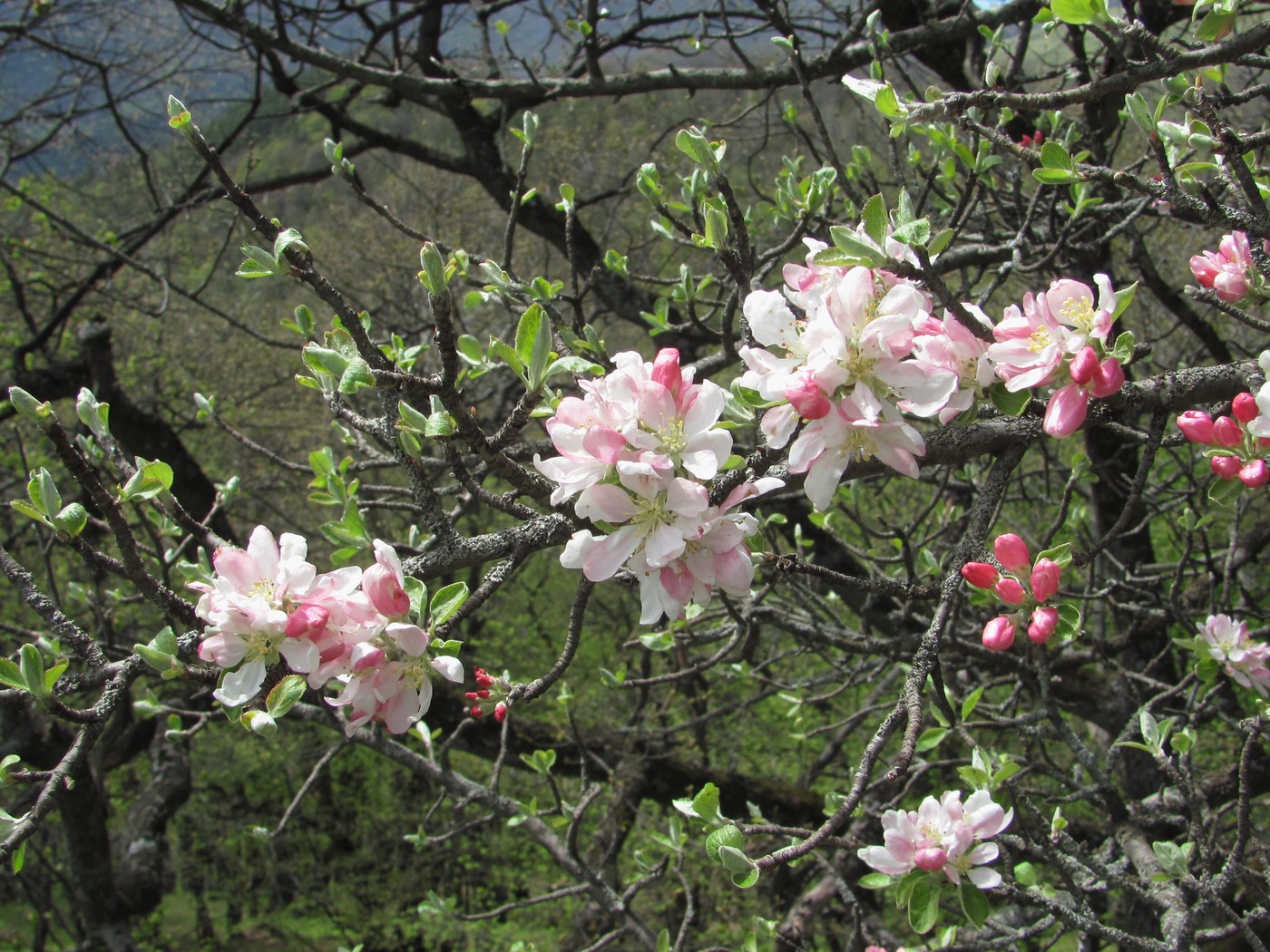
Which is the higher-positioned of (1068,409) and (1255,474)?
(1068,409)

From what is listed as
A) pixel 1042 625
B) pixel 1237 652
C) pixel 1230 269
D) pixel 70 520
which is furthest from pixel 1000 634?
pixel 1237 652

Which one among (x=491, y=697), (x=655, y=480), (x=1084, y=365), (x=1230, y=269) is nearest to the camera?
(x=655, y=480)

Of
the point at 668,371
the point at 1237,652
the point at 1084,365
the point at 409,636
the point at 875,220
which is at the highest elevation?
the point at 875,220

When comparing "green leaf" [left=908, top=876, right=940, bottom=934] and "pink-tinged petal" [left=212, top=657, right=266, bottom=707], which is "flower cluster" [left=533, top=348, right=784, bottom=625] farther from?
"green leaf" [left=908, top=876, right=940, bottom=934]

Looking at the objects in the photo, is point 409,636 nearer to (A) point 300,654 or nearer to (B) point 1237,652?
(A) point 300,654

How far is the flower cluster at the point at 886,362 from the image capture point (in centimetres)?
101

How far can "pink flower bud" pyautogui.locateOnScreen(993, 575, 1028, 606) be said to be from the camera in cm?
114

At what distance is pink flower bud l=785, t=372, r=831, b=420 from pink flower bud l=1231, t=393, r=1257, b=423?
24.9 inches

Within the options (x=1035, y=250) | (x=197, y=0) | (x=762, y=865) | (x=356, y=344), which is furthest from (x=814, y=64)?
(x=762, y=865)

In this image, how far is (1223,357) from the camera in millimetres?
3670

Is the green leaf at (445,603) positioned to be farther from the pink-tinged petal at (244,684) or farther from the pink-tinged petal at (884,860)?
the pink-tinged petal at (884,860)

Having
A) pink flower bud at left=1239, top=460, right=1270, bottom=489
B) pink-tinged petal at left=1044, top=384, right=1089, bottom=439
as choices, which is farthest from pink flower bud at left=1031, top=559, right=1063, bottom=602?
pink flower bud at left=1239, top=460, right=1270, bottom=489

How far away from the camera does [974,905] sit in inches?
48.5

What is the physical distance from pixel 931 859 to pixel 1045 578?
0.45 metres
